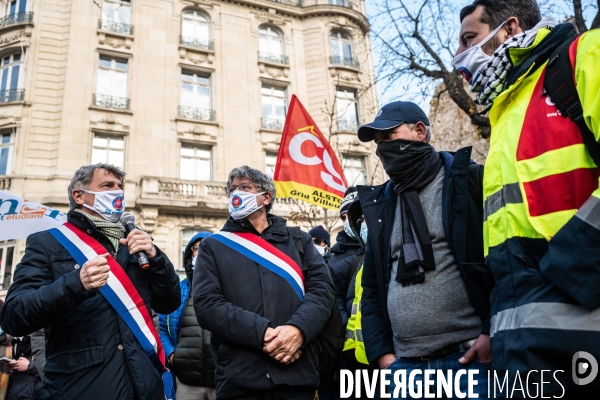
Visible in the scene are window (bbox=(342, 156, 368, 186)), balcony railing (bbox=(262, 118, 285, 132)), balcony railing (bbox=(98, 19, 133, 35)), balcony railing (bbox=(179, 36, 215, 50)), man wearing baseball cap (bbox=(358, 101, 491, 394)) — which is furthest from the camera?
window (bbox=(342, 156, 368, 186))

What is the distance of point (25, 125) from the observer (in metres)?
17.2

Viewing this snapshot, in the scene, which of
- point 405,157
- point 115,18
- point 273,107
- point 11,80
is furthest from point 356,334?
point 115,18

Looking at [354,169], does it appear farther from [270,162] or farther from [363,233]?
[363,233]

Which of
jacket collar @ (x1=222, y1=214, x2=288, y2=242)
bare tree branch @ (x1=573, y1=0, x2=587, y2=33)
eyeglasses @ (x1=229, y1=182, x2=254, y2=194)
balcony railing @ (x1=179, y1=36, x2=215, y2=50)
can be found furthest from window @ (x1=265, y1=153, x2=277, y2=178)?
jacket collar @ (x1=222, y1=214, x2=288, y2=242)

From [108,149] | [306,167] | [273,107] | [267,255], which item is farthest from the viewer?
[273,107]

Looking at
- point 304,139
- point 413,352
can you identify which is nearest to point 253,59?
point 304,139

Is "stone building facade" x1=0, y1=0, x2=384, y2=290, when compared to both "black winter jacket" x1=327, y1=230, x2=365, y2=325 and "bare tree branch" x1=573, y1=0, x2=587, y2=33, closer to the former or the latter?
"bare tree branch" x1=573, y1=0, x2=587, y2=33

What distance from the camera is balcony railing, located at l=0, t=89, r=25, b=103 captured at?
17625 millimetres

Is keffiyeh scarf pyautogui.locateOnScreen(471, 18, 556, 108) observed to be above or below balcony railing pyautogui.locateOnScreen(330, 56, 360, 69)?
below

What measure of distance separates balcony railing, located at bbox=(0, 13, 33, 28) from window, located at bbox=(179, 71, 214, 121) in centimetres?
609

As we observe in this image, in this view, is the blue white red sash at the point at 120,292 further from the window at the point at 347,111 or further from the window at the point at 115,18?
the window at the point at 347,111

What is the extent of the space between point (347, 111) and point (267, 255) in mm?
20155

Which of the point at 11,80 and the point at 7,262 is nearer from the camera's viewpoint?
the point at 7,262

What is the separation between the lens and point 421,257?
233cm
